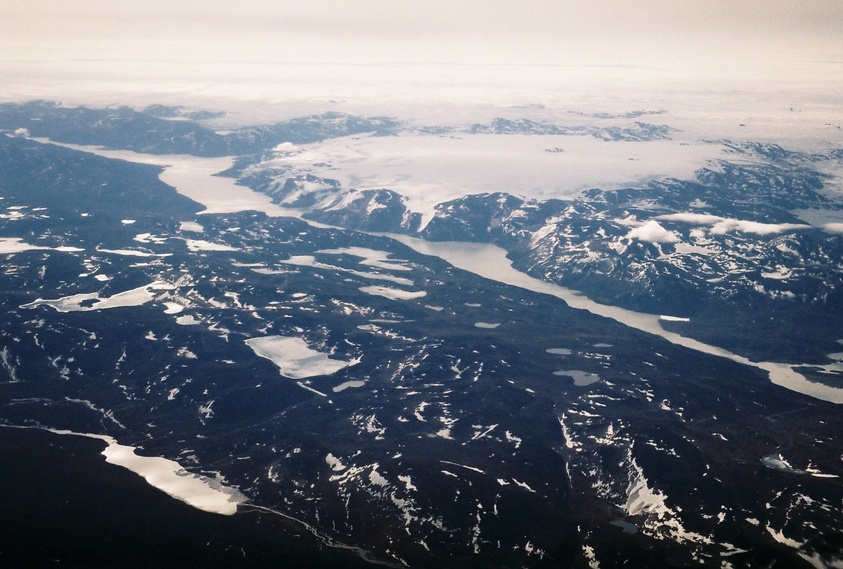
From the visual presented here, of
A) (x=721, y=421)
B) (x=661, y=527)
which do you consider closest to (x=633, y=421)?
(x=721, y=421)

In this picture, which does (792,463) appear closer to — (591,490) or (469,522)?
(591,490)

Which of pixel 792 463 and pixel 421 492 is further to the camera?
pixel 792 463

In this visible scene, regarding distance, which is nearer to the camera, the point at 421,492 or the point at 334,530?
the point at 334,530

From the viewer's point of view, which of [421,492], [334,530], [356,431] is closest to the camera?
[334,530]

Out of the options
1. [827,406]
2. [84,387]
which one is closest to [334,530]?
[84,387]

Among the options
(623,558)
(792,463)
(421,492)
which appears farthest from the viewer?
(792,463)

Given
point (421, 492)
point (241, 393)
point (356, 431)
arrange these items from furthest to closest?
point (241, 393), point (356, 431), point (421, 492)

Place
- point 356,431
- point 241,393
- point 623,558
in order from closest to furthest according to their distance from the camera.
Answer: point 623,558 → point 356,431 → point 241,393

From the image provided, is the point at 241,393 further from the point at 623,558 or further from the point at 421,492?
the point at 623,558

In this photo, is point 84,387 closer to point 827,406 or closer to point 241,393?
point 241,393
